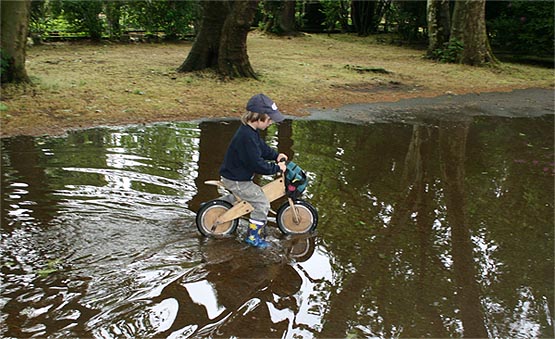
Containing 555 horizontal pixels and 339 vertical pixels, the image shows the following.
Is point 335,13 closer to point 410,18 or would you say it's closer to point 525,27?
point 410,18

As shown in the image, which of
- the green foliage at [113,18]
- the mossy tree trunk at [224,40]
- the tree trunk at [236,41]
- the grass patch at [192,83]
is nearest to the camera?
the grass patch at [192,83]

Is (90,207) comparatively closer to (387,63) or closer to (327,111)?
(327,111)

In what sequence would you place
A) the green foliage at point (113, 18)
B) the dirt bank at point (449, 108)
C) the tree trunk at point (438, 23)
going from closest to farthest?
the dirt bank at point (449, 108) < the green foliage at point (113, 18) < the tree trunk at point (438, 23)

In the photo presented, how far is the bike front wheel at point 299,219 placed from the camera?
512 cm

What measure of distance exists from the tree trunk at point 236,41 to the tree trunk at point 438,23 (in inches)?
347

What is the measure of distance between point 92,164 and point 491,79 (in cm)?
1234

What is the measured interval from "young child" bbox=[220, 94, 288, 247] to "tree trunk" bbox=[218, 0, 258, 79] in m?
7.89

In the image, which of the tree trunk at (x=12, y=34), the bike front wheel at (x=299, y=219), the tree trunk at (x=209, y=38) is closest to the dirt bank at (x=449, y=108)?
the tree trunk at (x=209, y=38)

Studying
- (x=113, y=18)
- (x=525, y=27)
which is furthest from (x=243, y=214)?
(x=525, y=27)

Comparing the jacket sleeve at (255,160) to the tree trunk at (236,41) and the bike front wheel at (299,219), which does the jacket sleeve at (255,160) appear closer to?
the bike front wheel at (299,219)

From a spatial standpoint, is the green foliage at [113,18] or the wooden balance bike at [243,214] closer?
the wooden balance bike at [243,214]

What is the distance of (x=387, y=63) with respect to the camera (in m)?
18.2

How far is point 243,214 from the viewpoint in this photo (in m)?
4.93

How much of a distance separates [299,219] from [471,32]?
47.3 ft
